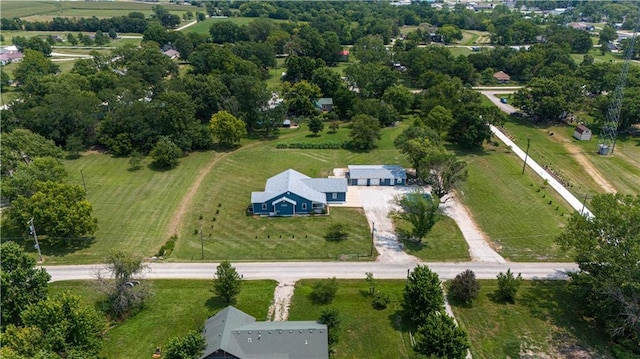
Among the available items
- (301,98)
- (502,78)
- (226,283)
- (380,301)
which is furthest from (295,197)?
(502,78)

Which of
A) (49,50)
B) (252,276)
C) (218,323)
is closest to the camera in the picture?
(218,323)

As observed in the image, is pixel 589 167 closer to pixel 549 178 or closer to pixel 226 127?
pixel 549 178

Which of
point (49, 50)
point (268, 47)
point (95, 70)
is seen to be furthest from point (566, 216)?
point (49, 50)

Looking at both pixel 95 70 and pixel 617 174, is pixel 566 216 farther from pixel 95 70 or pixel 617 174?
pixel 95 70

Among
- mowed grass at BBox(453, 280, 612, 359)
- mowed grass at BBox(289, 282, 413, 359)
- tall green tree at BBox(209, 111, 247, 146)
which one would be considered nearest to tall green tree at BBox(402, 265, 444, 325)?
mowed grass at BBox(289, 282, 413, 359)

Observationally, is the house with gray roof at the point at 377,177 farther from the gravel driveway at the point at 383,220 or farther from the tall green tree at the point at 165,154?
the tall green tree at the point at 165,154

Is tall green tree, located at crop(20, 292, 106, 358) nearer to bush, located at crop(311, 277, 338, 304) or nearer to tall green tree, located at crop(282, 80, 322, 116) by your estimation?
bush, located at crop(311, 277, 338, 304)
